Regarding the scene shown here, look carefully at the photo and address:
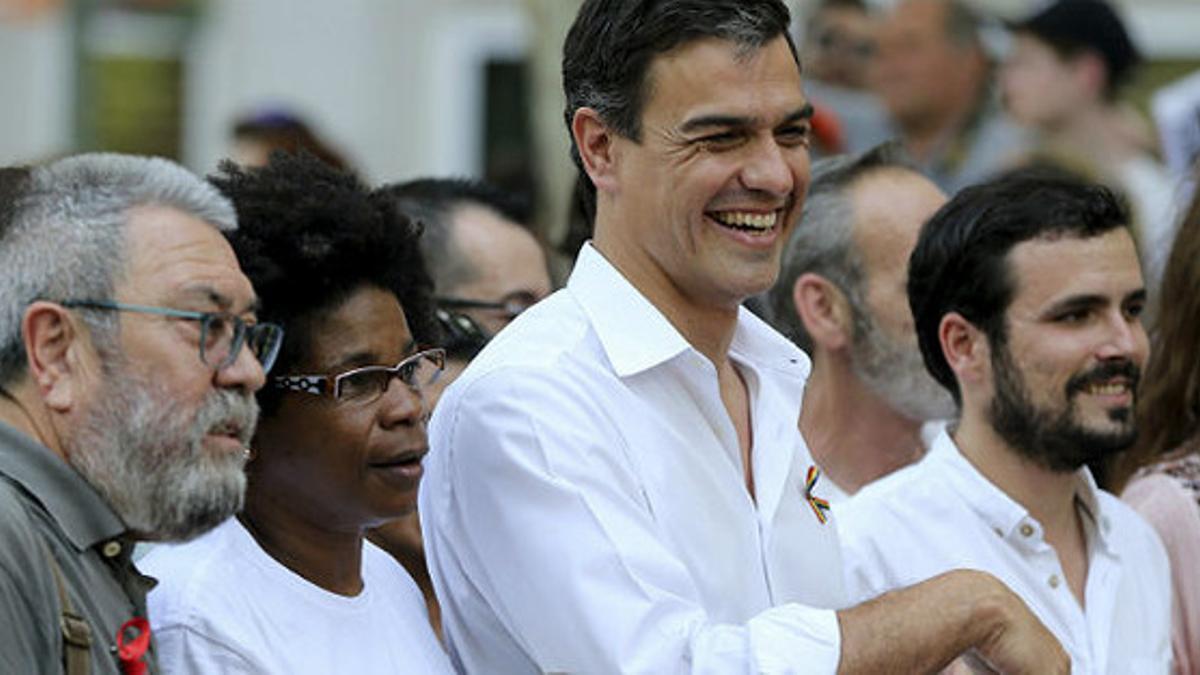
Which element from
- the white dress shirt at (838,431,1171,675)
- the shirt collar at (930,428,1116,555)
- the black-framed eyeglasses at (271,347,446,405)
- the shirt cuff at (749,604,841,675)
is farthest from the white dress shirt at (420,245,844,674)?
the shirt collar at (930,428,1116,555)

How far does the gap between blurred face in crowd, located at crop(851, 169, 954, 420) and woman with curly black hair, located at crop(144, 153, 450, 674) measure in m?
1.80

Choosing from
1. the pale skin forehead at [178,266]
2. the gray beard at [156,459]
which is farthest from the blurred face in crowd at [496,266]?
Result: the gray beard at [156,459]

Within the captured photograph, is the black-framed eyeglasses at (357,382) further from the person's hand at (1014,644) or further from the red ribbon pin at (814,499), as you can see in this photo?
the person's hand at (1014,644)

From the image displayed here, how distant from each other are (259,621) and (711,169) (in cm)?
106

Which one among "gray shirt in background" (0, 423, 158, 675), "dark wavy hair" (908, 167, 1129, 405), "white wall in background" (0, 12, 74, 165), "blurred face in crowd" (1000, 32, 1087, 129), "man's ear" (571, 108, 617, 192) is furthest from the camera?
"white wall in background" (0, 12, 74, 165)

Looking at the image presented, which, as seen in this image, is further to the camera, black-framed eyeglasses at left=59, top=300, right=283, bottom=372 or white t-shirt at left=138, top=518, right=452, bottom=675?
white t-shirt at left=138, top=518, right=452, bottom=675

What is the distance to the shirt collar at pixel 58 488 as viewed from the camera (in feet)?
13.8

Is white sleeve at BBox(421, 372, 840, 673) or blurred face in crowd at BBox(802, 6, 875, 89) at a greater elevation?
white sleeve at BBox(421, 372, 840, 673)

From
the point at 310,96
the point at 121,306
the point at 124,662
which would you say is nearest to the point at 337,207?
the point at 121,306

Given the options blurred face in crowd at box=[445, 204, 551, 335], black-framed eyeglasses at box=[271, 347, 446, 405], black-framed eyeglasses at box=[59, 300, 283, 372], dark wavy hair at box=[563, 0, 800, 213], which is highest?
dark wavy hair at box=[563, 0, 800, 213]

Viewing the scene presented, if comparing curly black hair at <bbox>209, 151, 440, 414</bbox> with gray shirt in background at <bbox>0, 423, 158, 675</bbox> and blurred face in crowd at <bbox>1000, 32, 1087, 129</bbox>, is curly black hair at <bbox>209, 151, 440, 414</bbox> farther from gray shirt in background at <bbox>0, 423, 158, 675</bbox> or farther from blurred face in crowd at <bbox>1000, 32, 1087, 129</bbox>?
blurred face in crowd at <bbox>1000, 32, 1087, 129</bbox>

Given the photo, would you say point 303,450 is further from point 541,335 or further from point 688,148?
point 688,148

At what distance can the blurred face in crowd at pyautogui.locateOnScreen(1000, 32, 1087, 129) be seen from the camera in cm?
1018

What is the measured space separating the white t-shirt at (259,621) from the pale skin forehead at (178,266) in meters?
0.44
